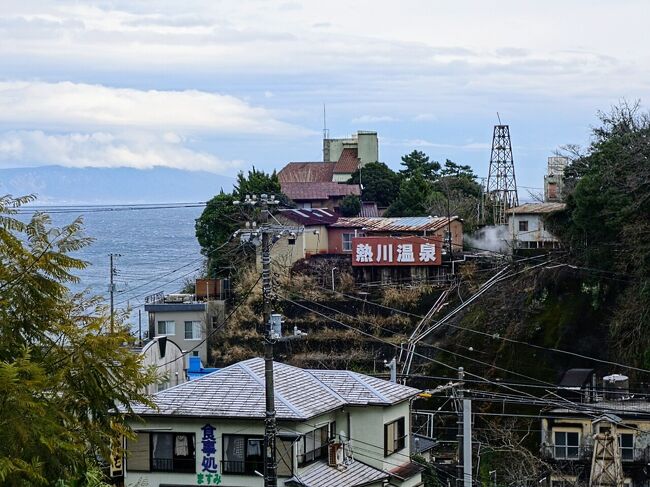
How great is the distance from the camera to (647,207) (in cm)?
3778

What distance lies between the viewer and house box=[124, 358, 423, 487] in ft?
73.2

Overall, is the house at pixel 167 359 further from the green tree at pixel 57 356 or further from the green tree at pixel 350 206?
the green tree at pixel 350 206

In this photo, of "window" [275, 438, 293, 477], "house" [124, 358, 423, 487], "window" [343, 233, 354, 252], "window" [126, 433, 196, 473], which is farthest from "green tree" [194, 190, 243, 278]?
"window" [275, 438, 293, 477]

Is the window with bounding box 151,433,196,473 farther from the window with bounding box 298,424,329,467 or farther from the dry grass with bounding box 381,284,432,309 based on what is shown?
the dry grass with bounding box 381,284,432,309

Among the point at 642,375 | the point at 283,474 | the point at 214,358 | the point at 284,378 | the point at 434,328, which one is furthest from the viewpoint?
the point at 214,358

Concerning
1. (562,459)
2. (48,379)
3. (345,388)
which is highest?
(48,379)

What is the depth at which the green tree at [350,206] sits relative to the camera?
61.1 metres

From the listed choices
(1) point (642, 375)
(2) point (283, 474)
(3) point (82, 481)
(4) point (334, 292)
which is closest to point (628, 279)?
(1) point (642, 375)

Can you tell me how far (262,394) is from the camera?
2305 centimetres

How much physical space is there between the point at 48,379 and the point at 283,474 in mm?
10923

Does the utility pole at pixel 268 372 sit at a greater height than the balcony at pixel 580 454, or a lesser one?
greater

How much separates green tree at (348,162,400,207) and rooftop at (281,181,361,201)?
0.83 metres

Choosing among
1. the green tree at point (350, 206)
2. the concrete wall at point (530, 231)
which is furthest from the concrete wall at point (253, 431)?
the green tree at point (350, 206)

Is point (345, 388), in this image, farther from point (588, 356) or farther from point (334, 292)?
point (334, 292)
